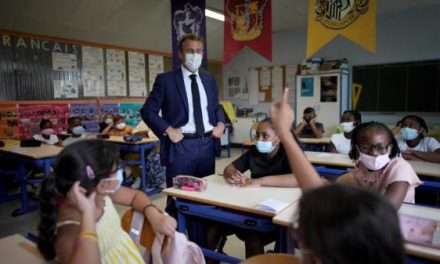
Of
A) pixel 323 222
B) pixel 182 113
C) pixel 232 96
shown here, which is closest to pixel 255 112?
pixel 232 96

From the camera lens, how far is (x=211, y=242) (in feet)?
7.04

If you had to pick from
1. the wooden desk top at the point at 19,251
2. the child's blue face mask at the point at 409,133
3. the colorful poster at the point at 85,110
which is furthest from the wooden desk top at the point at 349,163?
the colorful poster at the point at 85,110

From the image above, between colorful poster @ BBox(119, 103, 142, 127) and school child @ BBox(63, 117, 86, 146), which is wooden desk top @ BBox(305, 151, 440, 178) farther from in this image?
colorful poster @ BBox(119, 103, 142, 127)

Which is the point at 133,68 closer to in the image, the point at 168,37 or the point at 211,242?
the point at 168,37

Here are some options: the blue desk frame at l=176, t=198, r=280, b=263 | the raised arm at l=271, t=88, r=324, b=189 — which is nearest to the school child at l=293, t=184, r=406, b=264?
the raised arm at l=271, t=88, r=324, b=189

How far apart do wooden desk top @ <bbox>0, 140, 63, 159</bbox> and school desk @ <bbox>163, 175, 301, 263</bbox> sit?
218cm

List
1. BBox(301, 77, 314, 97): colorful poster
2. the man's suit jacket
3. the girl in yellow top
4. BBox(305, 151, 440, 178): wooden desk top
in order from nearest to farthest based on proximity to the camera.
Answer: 1. the girl in yellow top
2. the man's suit jacket
3. BBox(305, 151, 440, 178): wooden desk top
4. BBox(301, 77, 314, 97): colorful poster

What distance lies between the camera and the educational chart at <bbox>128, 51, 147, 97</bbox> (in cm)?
657

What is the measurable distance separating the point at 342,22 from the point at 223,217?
7.76 ft

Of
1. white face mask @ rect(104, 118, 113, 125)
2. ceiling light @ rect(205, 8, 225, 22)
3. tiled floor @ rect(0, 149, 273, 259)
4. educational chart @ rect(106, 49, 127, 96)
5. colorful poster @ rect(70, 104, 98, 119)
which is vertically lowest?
tiled floor @ rect(0, 149, 273, 259)

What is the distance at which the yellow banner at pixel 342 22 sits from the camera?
3.05 m

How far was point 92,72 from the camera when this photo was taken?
594 centimetres

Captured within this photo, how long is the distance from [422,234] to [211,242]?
1246mm

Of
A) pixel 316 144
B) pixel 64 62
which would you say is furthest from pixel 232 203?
pixel 64 62
